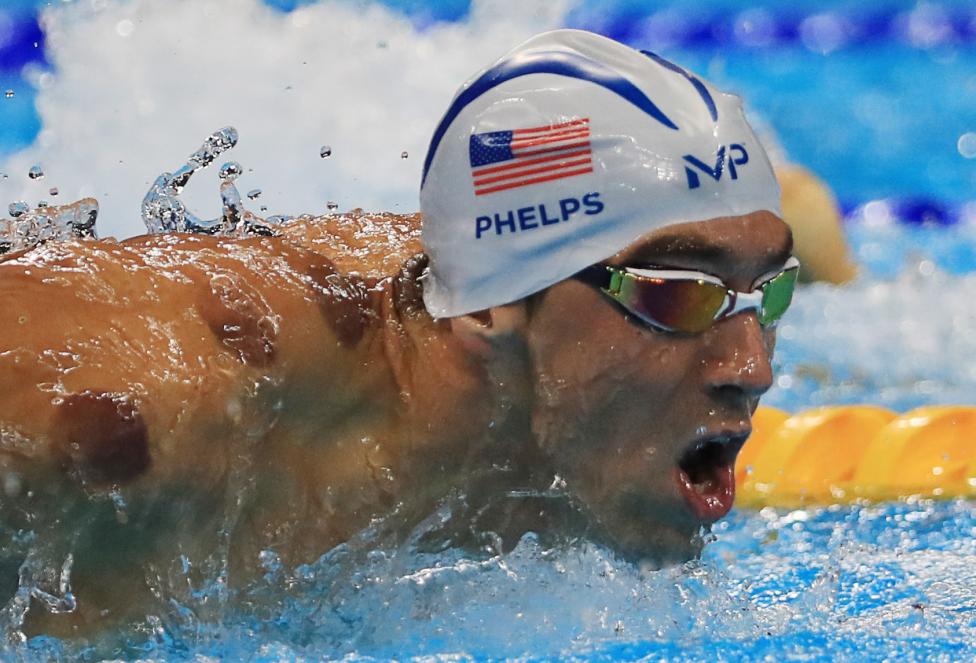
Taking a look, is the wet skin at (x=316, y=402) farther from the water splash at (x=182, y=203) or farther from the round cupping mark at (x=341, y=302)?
the water splash at (x=182, y=203)

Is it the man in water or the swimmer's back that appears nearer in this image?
the swimmer's back

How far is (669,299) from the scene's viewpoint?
1657mm

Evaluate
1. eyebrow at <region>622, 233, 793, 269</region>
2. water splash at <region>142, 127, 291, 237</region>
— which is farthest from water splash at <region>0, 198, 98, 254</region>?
eyebrow at <region>622, 233, 793, 269</region>

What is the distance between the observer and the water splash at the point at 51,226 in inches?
79.4

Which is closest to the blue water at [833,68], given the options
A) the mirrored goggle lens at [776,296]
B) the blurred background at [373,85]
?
the blurred background at [373,85]

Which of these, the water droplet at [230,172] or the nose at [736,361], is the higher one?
the water droplet at [230,172]

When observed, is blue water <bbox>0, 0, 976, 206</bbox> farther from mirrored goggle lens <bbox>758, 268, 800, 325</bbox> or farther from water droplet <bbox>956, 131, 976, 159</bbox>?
mirrored goggle lens <bbox>758, 268, 800, 325</bbox>

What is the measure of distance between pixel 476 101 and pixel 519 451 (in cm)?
46

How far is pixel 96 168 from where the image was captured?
4711 mm

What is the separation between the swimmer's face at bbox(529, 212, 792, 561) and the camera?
5.51 feet

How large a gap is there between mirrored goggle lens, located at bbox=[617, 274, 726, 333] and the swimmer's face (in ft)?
0.06

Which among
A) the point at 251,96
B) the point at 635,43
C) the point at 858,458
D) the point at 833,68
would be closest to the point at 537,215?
the point at 858,458

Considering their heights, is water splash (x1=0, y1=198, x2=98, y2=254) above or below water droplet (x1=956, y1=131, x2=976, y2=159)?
below

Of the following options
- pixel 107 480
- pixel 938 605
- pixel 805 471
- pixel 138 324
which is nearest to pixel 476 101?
pixel 138 324
